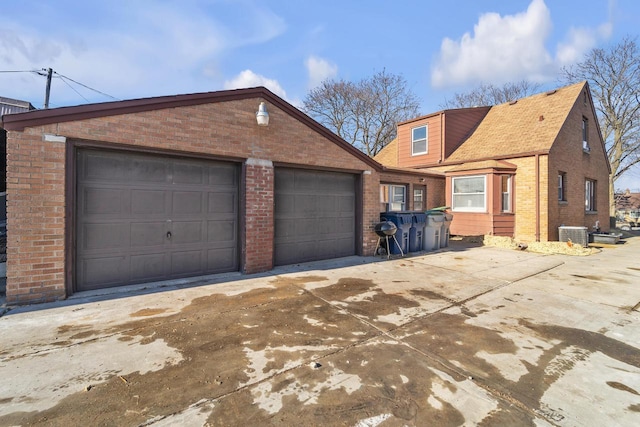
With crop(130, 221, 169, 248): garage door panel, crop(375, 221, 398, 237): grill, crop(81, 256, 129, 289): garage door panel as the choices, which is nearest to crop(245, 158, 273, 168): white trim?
crop(130, 221, 169, 248): garage door panel

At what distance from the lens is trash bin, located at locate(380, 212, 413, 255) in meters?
8.40

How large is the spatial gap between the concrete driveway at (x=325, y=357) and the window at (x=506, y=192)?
271 inches

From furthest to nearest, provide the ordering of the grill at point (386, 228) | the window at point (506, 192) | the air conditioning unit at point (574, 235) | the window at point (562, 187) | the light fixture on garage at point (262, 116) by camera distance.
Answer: the window at point (562, 187), the window at point (506, 192), the air conditioning unit at point (574, 235), the grill at point (386, 228), the light fixture on garage at point (262, 116)

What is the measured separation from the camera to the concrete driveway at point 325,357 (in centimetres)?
208

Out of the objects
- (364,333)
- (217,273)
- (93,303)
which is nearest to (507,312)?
(364,333)

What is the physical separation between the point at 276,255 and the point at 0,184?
592cm

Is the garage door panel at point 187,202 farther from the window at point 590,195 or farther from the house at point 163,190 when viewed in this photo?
the window at point 590,195

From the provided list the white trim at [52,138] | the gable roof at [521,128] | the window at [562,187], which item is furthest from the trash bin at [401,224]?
the window at [562,187]

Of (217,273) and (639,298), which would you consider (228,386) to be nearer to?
(217,273)

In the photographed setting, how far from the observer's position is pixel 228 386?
91.9 inches

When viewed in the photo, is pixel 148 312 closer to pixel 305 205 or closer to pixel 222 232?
pixel 222 232

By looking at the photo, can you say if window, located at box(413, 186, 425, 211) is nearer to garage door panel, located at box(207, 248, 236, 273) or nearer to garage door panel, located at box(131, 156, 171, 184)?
garage door panel, located at box(207, 248, 236, 273)

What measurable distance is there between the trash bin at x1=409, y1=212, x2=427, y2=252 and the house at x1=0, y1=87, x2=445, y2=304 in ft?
9.56

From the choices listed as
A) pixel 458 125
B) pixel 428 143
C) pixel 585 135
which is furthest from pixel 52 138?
pixel 585 135
